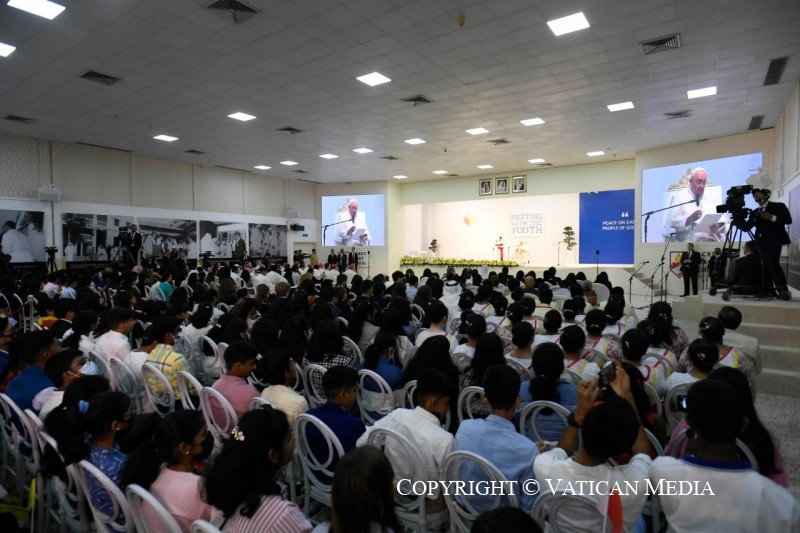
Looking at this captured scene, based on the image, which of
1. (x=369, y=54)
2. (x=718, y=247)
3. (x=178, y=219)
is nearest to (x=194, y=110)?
(x=369, y=54)

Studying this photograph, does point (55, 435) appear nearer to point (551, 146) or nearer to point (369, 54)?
point (369, 54)

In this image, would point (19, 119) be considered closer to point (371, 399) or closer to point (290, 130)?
point (290, 130)

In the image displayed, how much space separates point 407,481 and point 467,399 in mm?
699

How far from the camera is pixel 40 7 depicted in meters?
4.64

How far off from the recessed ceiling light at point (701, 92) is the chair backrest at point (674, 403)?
7109 mm

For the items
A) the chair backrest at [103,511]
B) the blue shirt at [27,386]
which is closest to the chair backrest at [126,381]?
the blue shirt at [27,386]

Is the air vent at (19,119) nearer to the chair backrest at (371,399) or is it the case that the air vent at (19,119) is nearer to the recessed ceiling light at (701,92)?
the chair backrest at (371,399)

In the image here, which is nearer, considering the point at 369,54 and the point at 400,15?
the point at 400,15

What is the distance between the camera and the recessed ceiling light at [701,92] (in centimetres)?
726

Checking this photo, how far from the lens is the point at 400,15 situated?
16.0 ft

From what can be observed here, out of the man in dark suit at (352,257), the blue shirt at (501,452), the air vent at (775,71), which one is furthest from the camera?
the man in dark suit at (352,257)

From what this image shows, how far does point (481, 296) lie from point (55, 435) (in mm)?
4193

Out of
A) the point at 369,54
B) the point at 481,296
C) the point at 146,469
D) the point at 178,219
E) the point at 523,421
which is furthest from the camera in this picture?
the point at 178,219

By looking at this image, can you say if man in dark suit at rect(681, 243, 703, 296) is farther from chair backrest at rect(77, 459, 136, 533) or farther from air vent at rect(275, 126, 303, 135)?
chair backrest at rect(77, 459, 136, 533)
